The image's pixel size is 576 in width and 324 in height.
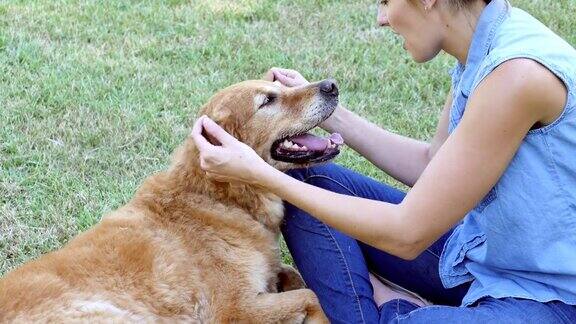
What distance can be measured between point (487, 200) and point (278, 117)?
110 centimetres

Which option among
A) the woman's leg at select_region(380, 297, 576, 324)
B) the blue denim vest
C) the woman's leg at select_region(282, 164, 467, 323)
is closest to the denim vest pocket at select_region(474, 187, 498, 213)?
the blue denim vest

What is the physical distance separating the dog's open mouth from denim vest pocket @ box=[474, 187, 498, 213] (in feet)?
2.58

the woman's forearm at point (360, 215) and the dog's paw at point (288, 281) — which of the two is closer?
the woman's forearm at point (360, 215)

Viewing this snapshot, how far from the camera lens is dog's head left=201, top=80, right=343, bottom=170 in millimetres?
3355

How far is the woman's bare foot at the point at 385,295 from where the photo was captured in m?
3.27

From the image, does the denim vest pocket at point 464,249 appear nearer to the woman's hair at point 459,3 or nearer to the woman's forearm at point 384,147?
the woman's forearm at point 384,147

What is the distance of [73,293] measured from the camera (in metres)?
2.90

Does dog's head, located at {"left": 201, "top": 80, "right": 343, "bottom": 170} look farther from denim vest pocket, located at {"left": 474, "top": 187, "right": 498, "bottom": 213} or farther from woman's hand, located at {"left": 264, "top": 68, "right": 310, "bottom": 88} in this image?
denim vest pocket, located at {"left": 474, "top": 187, "right": 498, "bottom": 213}

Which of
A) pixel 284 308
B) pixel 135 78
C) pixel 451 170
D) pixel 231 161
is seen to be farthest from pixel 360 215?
pixel 135 78

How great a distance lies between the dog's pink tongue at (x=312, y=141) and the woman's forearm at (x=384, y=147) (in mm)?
130

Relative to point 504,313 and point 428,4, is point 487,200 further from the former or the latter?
point 428,4

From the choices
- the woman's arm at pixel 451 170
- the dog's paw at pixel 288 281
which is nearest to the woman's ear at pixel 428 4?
the woman's arm at pixel 451 170

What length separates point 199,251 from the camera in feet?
10.5

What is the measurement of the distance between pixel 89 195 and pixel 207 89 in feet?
5.01
